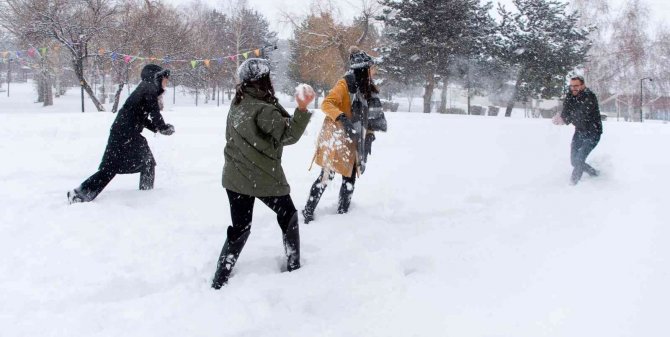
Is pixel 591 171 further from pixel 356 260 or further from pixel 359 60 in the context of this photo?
pixel 356 260

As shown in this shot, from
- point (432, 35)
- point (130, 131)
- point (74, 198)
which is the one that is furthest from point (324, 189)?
point (432, 35)

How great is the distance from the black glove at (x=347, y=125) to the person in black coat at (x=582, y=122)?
4.03 meters

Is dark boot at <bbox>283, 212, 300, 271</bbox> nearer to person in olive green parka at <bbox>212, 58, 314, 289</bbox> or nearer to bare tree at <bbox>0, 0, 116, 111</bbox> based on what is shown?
person in olive green parka at <bbox>212, 58, 314, 289</bbox>

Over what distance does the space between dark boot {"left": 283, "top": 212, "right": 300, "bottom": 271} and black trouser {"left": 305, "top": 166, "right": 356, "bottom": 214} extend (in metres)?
1.14

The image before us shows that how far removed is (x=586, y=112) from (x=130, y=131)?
6.06 metres

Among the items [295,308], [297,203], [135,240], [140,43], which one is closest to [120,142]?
[135,240]

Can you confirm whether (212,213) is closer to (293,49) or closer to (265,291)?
(265,291)

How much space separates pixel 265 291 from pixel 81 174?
191 inches

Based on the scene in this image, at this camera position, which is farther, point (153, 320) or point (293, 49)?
point (293, 49)

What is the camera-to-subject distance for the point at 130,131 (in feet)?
16.2

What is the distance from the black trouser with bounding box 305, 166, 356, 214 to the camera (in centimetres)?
452

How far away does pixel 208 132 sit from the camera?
11.6 m

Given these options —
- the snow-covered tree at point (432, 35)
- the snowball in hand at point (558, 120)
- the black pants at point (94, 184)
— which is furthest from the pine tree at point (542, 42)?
the black pants at point (94, 184)

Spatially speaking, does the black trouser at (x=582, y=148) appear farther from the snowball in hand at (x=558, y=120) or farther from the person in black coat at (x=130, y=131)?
the person in black coat at (x=130, y=131)
